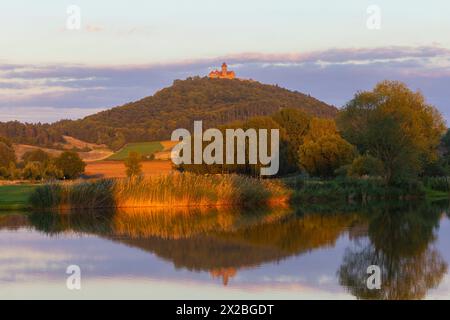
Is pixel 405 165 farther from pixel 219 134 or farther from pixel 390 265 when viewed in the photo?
pixel 390 265

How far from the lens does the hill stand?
96.1 meters

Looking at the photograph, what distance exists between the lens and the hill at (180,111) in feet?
315

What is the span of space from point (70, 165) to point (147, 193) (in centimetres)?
2455

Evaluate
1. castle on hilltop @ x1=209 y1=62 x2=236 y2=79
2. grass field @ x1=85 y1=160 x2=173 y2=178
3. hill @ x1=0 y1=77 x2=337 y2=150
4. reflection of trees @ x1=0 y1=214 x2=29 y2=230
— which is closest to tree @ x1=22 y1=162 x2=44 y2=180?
grass field @ x1=85 y1=160 x2=173 y2=178

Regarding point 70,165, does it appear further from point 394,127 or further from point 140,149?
point 140,149

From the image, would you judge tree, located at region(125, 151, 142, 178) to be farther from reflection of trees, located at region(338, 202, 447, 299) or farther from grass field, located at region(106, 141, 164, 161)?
reflection of trees, located at region(338, 202, 447, 299)

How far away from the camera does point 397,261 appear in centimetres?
1563

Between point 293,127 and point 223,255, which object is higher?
point 223,255

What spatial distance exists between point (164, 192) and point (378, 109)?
17.9 meters

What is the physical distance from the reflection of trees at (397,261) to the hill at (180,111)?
6757 centimetres

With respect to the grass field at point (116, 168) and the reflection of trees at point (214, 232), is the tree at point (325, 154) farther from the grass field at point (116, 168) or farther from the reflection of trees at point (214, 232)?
the reflection of trees at point (214, 232)

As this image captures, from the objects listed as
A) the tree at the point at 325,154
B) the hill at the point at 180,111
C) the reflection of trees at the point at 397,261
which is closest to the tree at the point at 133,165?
the tree at the point at 325,154

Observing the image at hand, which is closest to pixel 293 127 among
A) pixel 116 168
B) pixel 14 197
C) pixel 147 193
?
pixel 116 168

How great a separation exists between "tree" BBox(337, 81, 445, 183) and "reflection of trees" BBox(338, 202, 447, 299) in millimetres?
16391
